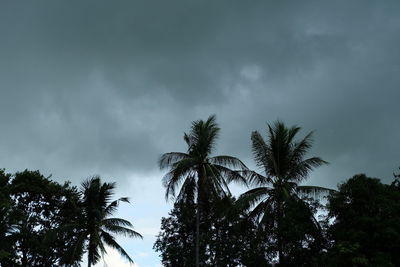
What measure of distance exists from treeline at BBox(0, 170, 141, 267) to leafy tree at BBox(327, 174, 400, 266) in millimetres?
15661

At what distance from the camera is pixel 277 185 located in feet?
85.4

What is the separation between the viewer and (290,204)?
78.0 feet

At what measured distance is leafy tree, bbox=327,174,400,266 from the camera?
60.8 feet

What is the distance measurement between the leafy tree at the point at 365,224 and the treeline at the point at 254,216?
46 millimetres

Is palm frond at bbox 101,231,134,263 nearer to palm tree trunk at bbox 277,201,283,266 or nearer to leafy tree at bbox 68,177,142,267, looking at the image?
leafy tree at bbox 68,177,142,267

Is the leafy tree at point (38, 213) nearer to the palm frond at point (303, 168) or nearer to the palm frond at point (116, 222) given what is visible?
the palm frond at point (116, 222)

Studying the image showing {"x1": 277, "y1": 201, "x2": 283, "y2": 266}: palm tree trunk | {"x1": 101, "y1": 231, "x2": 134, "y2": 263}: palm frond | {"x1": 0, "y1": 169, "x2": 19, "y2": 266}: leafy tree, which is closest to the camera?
{"x1": 277, "y1": 201, "x2": 283, "y2": 266}: palm tree trunk

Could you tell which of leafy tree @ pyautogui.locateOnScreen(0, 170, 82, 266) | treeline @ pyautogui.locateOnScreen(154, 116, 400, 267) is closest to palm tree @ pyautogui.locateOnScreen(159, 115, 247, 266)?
treeline @ pyautogui.locateOnScreen(154, 116, 400, 267)

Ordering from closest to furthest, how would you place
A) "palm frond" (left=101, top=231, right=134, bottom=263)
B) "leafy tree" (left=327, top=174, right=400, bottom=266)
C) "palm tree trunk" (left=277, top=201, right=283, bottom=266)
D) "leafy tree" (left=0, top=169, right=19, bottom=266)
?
"leafy tree" (left=327, top=174, right=400, bottom=266) → "palm tree trunk" (left=277, top=201, right=283, bottom=266) → "leafy tree" (left=0, top=169, right=19, bottom=266) → "palm frond" (left=101, top=231, right=134, bottom=263)

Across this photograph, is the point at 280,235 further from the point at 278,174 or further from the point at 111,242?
the point at 111,242

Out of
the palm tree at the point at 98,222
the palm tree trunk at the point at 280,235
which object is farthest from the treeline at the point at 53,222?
the palm tree trunk at the point at 280,235

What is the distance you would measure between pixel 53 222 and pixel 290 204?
23.6 meters

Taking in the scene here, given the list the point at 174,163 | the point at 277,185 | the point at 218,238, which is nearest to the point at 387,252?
the point at 277,185

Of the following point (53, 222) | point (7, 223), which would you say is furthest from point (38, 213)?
point (7, 223)
